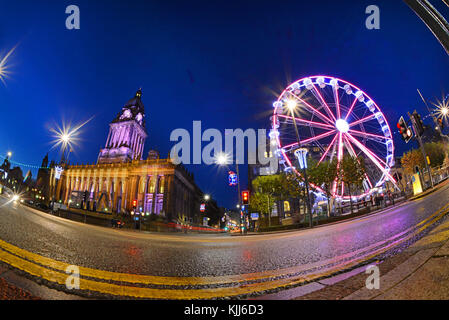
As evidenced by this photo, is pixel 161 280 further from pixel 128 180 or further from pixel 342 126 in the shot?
pixel 128 180

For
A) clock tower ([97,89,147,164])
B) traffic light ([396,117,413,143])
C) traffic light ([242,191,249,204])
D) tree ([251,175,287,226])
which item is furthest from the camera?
clock tower ([97,89,147,164])

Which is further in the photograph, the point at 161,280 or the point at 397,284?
the point at 161,280

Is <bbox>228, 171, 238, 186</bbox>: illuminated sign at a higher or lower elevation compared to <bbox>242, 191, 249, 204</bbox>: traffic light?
higher

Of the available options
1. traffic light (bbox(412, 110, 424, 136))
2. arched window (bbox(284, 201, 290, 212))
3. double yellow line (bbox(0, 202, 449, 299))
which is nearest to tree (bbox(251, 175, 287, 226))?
arched window (bbox(284, 201, 290, 212))

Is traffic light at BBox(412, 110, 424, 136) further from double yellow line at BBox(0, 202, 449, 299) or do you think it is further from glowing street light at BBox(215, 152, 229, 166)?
glowing street light at BBox(215, 152, 229, 166)

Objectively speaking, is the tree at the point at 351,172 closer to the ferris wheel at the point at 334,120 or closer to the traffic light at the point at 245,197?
the ferris wheel at the point at 334,120

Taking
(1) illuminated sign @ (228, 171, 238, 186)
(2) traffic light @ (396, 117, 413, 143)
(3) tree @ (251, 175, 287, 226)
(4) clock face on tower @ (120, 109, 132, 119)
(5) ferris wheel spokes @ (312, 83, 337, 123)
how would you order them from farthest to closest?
(4) clock face on tower @ (120, 109, 132, 119) → (3) tree @ (251, 175, 287, 226) → (5) ferris wheel spokes @ (312, 83, 337, 123) → (1) illuminated sign @ (228, 171, 238, 186) → (2) traffic light @ (396, 117, 413, 143)

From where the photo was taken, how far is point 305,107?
26.6m

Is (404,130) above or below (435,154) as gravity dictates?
below

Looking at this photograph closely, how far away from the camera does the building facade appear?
57000mm

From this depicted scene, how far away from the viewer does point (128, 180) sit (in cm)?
6197

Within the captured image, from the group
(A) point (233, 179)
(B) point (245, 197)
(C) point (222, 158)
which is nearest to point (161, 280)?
(B) point (245, 197)

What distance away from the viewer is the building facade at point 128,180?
5700 cm

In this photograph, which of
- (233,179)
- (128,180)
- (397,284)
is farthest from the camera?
(128,180)
